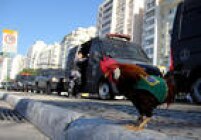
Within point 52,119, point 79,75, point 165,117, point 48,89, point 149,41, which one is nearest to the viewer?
point 52,119

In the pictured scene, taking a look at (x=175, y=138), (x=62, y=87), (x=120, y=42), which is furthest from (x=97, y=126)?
(x=62, y=87)

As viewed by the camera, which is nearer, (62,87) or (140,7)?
(62,87)

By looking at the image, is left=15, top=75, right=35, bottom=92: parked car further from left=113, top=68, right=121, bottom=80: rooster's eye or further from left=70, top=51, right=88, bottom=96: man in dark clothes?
left=113, top=68, right=121, bottom=80: rooster's eye

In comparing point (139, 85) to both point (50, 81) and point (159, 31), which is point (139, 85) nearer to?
point (50, 81)

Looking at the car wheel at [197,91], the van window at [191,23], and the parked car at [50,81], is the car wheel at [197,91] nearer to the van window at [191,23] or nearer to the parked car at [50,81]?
the van window at [191,23]

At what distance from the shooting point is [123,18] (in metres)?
152

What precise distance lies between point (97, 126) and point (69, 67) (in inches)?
582

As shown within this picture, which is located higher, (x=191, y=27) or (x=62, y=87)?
(x=191, y=27)

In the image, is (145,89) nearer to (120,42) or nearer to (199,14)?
(199,14)

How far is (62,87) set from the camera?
21.1 meters

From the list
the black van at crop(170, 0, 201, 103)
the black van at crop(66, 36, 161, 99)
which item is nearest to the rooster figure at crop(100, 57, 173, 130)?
the black van at crop(170, 0, 201, 103)

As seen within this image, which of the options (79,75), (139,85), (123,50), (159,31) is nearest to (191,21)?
(123,50)

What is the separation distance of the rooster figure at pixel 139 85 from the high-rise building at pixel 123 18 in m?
141

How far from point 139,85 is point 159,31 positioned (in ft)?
410
